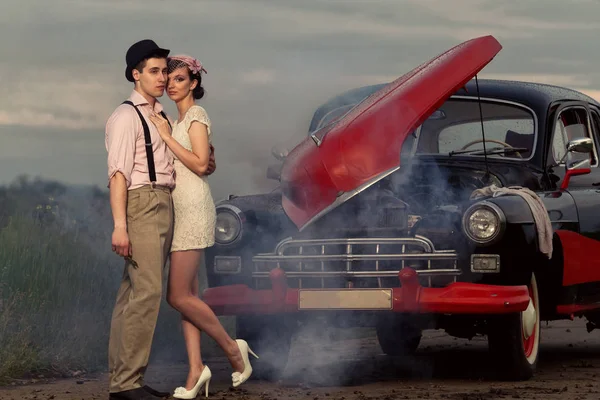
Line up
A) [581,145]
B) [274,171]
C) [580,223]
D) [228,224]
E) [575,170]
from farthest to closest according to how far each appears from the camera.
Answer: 1. [274,171]
2. [575,170]
3. [580,223]
4. [581,145]
5. [228,224]

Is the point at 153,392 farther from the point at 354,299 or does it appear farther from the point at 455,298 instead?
the point at 455,298

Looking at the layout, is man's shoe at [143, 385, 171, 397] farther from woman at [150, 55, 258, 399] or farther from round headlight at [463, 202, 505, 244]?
round headlight at [463, 202, 505, 244]

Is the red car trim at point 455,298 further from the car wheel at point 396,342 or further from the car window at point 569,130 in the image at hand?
the car window at point 569,130

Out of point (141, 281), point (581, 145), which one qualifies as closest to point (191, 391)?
point (141, 281)

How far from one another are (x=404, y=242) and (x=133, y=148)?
77.8 inches

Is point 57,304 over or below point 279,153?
below

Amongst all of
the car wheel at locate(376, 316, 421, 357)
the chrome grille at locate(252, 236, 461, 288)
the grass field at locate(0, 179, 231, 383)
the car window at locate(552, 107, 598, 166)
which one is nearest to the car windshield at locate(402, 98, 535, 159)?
the car window at locate(552, 107, 598, 166)

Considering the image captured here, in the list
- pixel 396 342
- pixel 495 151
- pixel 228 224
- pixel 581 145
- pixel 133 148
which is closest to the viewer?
pixel 133 148

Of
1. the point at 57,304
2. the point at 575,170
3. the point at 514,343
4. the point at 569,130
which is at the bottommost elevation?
the point at 514,343

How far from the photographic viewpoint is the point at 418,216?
822 cm

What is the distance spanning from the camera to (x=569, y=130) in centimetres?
999

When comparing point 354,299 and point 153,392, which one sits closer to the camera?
point 153,392

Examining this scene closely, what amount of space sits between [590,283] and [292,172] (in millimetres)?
2347

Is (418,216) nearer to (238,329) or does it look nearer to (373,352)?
(238,329)
